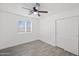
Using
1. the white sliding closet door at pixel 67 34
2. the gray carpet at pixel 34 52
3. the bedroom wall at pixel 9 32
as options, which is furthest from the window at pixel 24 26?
the white sliding closet door at pixel 67 34

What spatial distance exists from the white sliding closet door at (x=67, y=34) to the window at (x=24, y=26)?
291 centimetres

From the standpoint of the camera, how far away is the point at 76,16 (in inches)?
133

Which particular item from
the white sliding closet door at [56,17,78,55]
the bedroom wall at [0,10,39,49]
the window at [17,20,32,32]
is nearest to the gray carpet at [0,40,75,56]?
the white sliding closet door at [56,17,78,55]

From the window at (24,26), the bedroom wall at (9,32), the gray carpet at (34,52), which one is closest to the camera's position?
the gray carpet at (34,52)

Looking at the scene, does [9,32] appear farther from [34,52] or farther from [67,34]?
[67,34]

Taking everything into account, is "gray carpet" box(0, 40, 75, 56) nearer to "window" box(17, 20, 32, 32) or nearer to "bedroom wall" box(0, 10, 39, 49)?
"bedroom wall" box(0, 10, 39, 49)

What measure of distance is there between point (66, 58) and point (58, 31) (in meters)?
3.86

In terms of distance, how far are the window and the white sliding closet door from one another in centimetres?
291

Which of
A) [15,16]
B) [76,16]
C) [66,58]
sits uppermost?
[15,16]

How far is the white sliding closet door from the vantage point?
346 cm

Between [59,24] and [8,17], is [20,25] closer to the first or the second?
[8,17]

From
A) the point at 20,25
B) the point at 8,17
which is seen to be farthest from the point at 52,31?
the point at 8,17

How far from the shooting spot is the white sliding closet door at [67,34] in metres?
3.46

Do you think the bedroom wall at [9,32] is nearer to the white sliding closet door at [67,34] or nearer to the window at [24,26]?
the window at [24,26]
